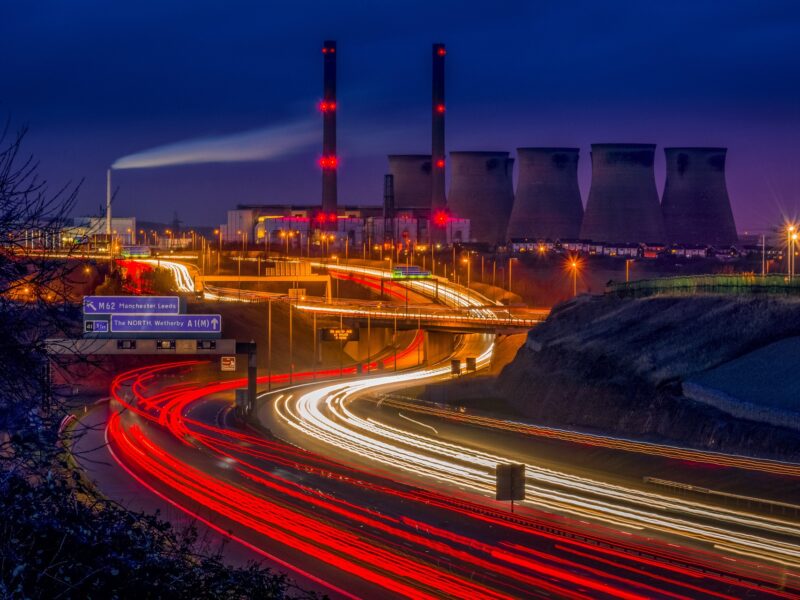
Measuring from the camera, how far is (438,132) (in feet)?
357

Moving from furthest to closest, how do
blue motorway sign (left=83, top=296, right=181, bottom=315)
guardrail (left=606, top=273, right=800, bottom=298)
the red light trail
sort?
guardrail (left=606, top=273, right=800, bottom=298)
blue motorway sign (left=83, top=296, right=181, bottom=315)
the red light trail

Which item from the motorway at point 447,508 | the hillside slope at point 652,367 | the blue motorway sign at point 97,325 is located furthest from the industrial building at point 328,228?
the motorway at point 447,508

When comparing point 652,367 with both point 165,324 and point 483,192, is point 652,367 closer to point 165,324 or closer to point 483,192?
point 165,324

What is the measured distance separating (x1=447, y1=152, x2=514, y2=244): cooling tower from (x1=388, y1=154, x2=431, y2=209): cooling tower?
7060 mm

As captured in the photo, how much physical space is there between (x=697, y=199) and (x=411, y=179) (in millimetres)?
31256

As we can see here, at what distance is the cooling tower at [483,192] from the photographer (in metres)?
112

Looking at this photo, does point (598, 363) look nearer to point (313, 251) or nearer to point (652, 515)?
point (652, 515)

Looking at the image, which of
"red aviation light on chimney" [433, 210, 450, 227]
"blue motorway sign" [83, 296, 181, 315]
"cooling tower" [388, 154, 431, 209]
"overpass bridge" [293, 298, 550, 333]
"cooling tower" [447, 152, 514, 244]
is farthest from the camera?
"cooling tower" [388, 154, 431, 209]

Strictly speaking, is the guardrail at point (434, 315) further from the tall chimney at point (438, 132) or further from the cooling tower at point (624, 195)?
the tall chimney at point (438, 132)

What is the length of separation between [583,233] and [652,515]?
8048 centimetres

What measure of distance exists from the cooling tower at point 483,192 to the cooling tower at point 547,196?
718 centimetres

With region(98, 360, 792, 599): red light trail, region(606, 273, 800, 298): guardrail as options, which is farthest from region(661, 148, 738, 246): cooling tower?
region(98, 360, 792, 599): red light trail

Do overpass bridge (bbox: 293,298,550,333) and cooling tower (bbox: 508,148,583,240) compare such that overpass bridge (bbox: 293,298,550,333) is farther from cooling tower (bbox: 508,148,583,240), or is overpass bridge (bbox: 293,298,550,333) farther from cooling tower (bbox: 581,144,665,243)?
cooling tower (bbox: 508,148,583,240)

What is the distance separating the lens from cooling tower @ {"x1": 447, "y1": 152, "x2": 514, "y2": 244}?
11219 cm
